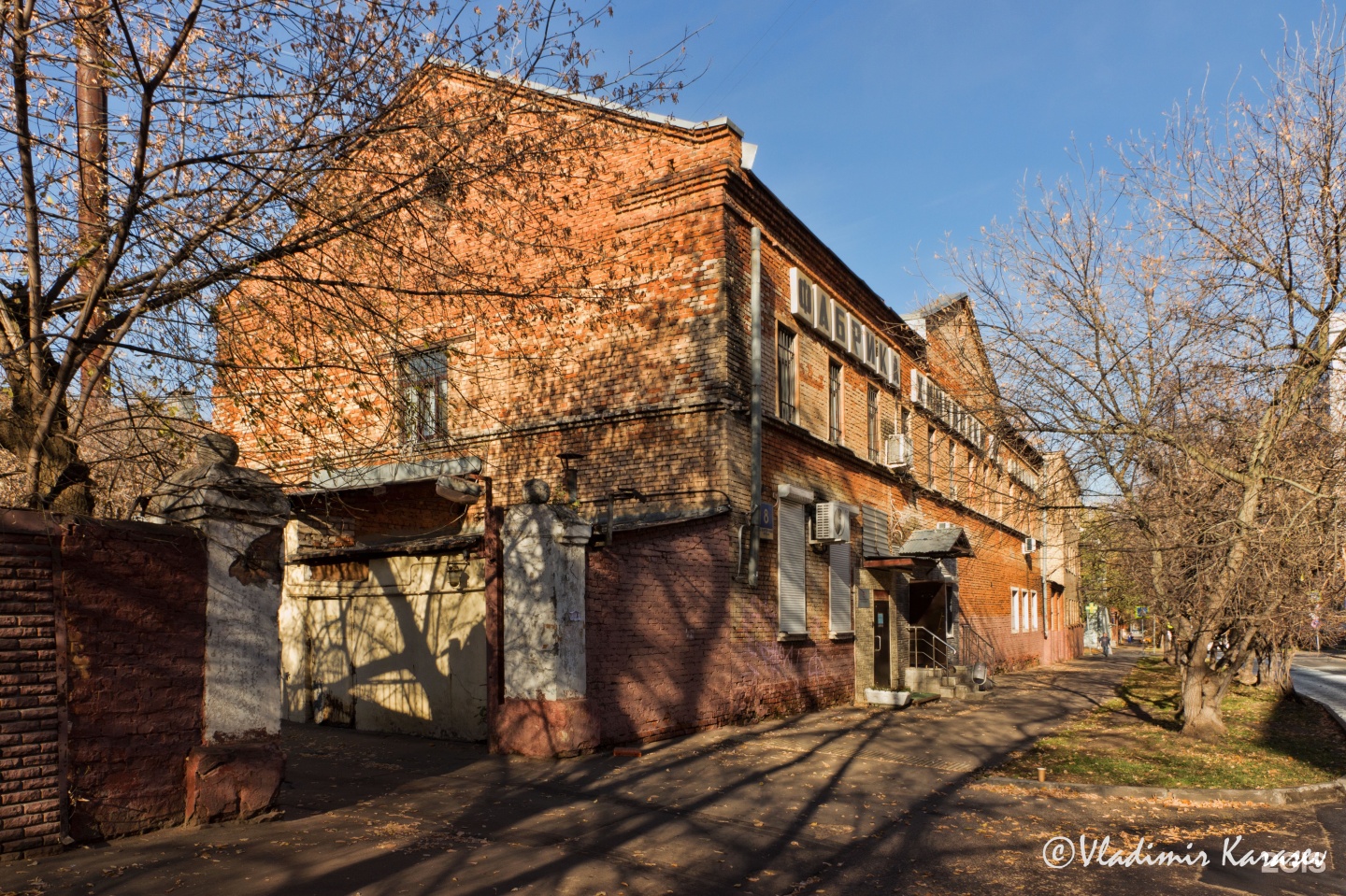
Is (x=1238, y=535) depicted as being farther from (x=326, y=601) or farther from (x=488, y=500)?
(x=326, y=601)

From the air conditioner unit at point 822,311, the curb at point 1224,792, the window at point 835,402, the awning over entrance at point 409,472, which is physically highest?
the air conditioner unit at point 822,311

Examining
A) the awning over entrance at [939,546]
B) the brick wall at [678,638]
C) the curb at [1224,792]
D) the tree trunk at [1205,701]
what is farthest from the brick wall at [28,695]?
the awning over entrance at [939,546]

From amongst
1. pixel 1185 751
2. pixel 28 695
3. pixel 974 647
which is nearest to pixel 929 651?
pixel 974 647

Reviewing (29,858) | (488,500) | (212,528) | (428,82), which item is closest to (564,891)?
(29,858)

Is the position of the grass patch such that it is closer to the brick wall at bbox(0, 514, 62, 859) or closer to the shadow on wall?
the shadow on wall

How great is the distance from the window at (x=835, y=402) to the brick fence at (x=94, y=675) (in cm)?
1240

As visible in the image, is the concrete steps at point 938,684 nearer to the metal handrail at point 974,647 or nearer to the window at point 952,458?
the metal handrail at point 974,647

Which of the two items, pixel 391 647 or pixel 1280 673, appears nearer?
pixel 391 647

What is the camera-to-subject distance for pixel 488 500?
43.5 feet

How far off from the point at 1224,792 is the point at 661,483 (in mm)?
7650

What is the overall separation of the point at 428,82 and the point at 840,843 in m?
7.47

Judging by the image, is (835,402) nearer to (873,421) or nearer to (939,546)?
(873,421)

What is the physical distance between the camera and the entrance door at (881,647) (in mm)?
19078

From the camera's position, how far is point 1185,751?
1180cm
